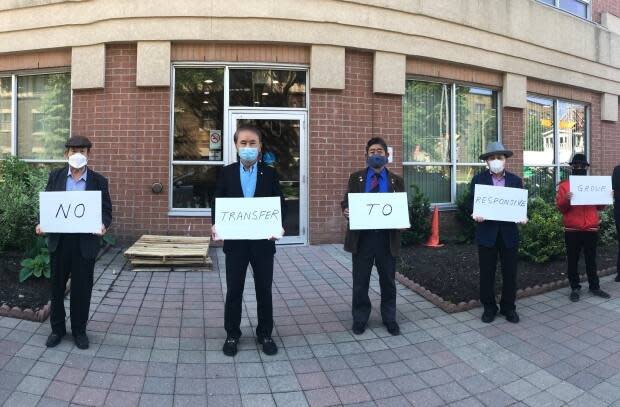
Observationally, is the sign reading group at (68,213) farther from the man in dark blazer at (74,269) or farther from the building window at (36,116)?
the building window at (36,116)

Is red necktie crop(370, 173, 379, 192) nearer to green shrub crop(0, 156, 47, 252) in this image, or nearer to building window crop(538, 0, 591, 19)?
green shrub crop(0, 156, 47, 252)

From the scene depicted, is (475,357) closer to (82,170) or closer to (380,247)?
(380,247)

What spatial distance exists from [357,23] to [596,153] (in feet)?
27.7

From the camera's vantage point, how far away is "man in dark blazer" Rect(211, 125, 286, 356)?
12.8ft

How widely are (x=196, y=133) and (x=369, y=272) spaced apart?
16.2ft

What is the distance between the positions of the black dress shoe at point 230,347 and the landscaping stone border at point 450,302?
8.26 feet

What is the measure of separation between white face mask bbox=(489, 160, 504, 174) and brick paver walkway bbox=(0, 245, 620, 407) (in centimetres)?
165

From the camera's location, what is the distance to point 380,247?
4457 mm

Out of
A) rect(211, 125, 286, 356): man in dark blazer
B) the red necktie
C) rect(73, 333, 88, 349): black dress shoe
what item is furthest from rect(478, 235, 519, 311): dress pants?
rect(73, 333, 88, 349): black dress shoe

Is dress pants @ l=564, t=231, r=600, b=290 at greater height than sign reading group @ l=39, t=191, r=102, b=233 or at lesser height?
lesser

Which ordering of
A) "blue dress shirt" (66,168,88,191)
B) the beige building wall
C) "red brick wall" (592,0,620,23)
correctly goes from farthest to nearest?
"red brick wall" (592,0,620,23) → the beige building wall → "blue dress shirt" (66,168,88,191)

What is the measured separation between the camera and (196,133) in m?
8.11

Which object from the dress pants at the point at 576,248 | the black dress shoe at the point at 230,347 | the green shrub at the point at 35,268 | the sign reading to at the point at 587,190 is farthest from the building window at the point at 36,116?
the dress pants at the point at 576,248

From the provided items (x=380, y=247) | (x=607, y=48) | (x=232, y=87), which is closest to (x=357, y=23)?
(x=232, y=87)
